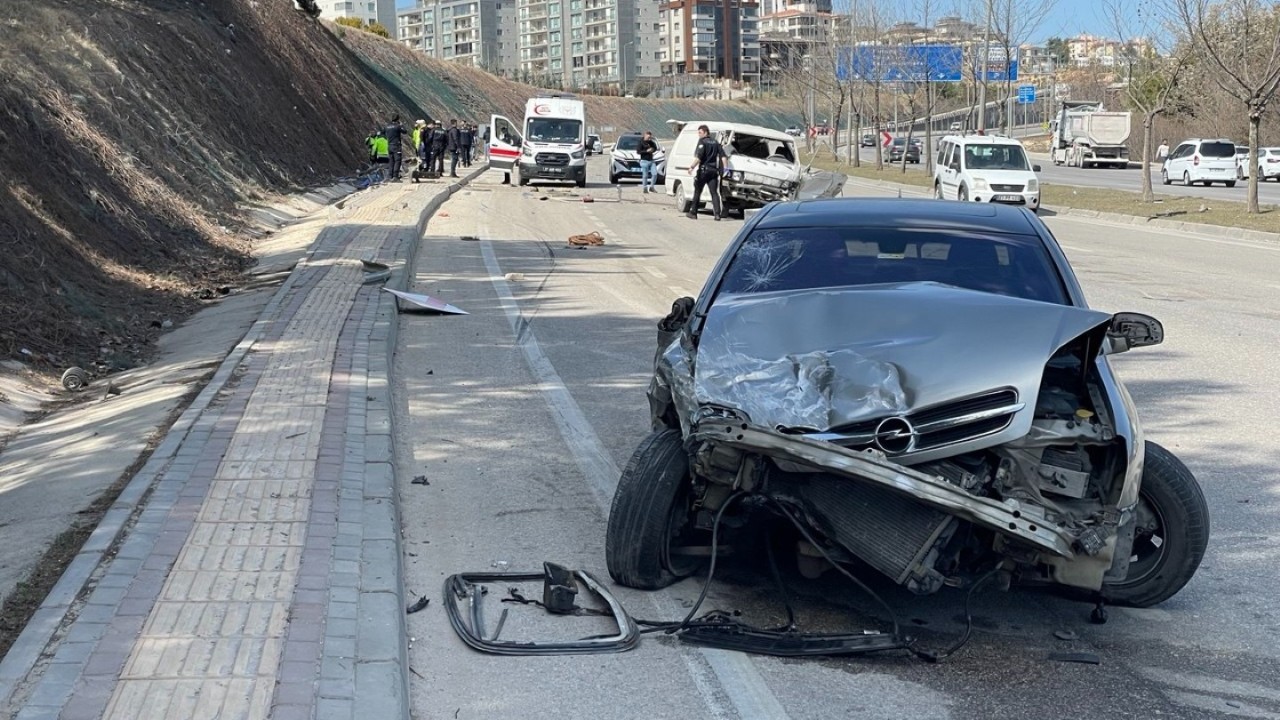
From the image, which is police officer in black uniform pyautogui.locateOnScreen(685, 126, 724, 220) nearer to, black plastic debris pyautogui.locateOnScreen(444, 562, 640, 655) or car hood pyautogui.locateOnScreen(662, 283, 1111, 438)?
car hood pyautogui.locateOnScreen(662, 283, 1111, 438)

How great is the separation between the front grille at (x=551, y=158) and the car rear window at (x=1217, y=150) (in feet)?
80.4

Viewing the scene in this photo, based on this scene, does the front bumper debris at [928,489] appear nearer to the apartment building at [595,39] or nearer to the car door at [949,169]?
the car door at [949,169]

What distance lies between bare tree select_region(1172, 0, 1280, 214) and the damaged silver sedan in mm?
26259

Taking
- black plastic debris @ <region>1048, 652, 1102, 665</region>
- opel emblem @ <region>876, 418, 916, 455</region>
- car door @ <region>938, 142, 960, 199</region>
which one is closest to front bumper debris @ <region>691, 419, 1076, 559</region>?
opel emblem @ <region>876, 418, 916, 455</region>

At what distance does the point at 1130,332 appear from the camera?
550 centimetres

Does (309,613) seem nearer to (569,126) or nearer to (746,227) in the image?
(746,227)

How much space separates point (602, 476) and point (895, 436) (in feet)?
10.0

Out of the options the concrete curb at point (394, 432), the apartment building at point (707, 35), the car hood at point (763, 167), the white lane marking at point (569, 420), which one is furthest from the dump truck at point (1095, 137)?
the apartment building at point (707, 35)

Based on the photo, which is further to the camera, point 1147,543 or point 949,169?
point 949,169

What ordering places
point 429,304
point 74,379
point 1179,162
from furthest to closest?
point 1179,162 < point 429,304 < point 74,379

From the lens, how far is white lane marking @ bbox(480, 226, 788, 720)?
462 centimetres

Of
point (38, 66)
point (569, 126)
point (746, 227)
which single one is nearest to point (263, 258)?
point (38, 66)

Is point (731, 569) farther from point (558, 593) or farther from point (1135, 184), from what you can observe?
point (1135, 184)

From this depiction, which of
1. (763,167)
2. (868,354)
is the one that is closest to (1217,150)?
(763,167)
